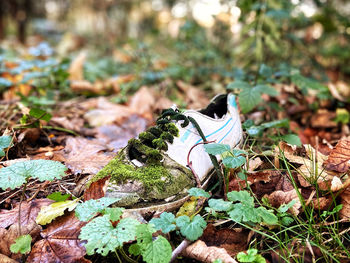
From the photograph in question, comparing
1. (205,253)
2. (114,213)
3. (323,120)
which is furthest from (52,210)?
(323,120)

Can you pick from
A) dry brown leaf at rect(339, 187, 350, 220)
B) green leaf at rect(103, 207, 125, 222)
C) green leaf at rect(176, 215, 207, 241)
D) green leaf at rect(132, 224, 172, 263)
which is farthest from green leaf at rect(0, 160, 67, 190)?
dry brown leaf at rect(339, 187, 350, 220)

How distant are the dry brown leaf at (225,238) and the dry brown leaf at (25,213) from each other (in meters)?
0.75

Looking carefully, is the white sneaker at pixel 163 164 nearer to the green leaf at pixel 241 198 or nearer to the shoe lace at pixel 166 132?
the shoe lace at pixel 166 132

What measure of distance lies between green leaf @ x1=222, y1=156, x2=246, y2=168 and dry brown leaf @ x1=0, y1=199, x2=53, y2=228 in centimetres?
84

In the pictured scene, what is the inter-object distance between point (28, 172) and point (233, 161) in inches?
34.8

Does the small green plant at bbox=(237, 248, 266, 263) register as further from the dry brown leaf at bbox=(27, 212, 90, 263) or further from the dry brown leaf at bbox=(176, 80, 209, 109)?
the dry brown leaf at bbox=(176, 80, 209, 109)

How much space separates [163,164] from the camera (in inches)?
57.2

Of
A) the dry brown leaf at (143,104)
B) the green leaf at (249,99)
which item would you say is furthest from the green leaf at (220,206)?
the dry brown leaf at (143,104)

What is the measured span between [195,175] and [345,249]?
27.1 inches

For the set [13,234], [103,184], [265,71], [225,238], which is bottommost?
[225,238]

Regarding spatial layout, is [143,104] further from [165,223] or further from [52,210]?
[165,223]

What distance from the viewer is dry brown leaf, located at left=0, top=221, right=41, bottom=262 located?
1161mm

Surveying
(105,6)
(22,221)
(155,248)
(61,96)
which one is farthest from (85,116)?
(105,6)

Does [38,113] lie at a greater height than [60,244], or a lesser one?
greater
